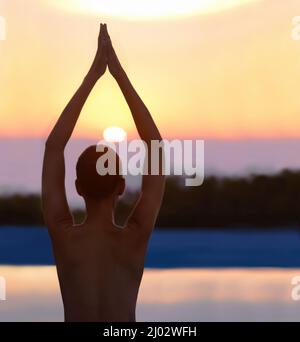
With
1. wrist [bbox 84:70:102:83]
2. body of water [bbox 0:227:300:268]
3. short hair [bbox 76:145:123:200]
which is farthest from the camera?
body of water [bbox 0:227:300:268]

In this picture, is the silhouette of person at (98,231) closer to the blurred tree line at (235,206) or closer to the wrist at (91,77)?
the wrist at (91,77)

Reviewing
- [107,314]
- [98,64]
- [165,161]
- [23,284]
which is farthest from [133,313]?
[23,284]

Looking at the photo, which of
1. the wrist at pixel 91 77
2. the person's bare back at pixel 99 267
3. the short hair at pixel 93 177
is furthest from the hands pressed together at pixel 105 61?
the person's bare back at pixel 99 267

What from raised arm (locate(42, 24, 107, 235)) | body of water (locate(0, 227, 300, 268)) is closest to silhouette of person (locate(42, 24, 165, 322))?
raised arm (locate(42, 24, 107, 235))

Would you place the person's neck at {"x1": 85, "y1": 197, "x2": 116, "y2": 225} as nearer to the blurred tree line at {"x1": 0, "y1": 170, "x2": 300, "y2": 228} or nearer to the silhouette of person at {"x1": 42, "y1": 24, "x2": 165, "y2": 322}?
the silhouette of person at {"x1": 42, "y1": 24, "x2": 165, "y2": 322}

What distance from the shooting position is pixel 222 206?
7492 mm

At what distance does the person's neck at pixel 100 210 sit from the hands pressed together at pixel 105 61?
0.30 m

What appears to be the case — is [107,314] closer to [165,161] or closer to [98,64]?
[165,161]

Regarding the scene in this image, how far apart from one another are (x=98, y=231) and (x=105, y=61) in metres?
0.40

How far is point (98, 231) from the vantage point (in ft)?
5.15

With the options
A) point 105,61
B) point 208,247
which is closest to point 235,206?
point 208,247

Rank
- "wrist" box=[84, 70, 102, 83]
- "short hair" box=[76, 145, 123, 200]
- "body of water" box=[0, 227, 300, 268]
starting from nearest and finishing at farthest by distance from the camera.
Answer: "short hair" box=[76, 145, 123, 200]
"wrist" box=[84, 70, 102, 83]
"body of water" box=[0, 227, 300, 268]

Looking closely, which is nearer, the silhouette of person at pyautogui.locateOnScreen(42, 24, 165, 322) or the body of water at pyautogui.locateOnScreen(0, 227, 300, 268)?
the silhouette of person at pyautogui.locateOnScreen(42, 24, 165, 322)

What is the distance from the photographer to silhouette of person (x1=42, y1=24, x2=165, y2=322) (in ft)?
5.03
